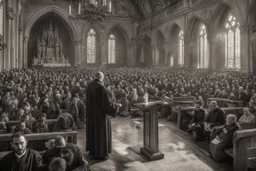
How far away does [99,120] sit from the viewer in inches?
185

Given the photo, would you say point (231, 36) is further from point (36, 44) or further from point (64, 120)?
point (36, 44)

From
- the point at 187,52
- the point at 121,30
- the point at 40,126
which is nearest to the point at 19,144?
the point at 40,126

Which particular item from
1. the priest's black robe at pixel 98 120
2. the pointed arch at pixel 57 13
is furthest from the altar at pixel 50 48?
the priest's black robe at pixel 98 120

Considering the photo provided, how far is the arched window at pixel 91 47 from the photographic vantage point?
35219 mm

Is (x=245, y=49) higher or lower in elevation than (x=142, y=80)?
higher

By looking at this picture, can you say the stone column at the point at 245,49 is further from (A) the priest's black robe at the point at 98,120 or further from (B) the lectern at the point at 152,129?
(A) the priest's black robe at the point at 98,120

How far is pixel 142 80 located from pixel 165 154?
1031 cm

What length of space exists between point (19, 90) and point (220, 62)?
53.3 ft

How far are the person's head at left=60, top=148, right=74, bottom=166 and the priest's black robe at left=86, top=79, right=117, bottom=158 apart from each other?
130 centimetres

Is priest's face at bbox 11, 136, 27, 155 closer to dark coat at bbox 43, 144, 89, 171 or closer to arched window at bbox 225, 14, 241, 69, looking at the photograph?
dark coat at bbox 43, 144, 89, 171

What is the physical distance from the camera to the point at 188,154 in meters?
5.12

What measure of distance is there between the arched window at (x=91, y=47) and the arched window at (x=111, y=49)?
233cm

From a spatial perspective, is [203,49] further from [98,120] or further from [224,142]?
[98,120]

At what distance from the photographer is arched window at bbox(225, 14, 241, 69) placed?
1903cm
